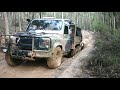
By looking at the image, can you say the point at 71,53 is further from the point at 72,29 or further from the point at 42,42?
the point at 42,42

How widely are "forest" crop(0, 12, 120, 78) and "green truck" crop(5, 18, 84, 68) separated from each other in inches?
14.1

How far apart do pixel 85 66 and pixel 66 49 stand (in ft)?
3.52

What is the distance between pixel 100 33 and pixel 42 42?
6325 mm

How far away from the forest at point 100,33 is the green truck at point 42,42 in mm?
357

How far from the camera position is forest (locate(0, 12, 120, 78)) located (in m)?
8.44

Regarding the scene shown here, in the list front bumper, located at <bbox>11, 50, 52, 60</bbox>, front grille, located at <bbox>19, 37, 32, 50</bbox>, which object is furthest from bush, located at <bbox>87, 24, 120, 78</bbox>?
front grille, located at <bbox>19, 37, 32, 50</bbox>

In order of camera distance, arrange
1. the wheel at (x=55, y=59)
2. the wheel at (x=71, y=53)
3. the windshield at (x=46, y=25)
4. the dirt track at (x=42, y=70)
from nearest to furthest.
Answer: the dirt track at (x=42, y=70) < the wheel at (x=55, y=59) < the windshield at (x=46, y=25) < the wheel at (x=71, y=53)

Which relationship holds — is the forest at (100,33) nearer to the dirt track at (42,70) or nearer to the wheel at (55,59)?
the dirt track at (42,70)

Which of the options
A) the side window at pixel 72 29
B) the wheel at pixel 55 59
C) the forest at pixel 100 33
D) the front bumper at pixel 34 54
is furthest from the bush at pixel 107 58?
the front bumper at pixel 34 54

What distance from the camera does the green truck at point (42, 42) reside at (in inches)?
309

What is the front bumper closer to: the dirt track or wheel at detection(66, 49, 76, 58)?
the dirt track

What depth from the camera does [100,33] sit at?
44.4ft
